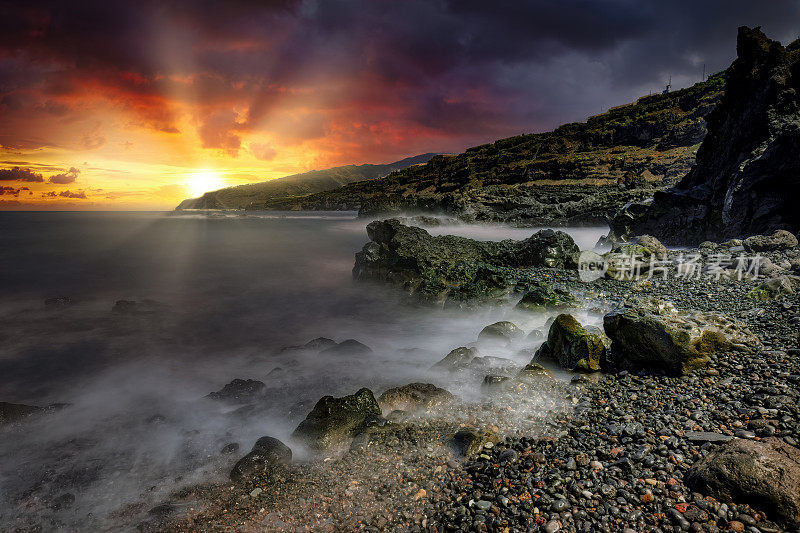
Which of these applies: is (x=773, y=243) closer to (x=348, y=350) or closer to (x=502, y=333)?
(x=502, y=333)

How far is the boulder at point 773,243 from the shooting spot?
48.5ft

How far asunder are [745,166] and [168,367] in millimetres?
28744

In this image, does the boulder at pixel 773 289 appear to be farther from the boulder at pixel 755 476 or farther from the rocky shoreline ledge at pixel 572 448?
the boulder at pixel 755 476

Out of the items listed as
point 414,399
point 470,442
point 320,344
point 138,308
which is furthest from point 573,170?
point 470,442

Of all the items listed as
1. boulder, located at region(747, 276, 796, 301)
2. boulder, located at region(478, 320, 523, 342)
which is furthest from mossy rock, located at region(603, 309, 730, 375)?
boulder, located at region(747, 276, 796, 301)

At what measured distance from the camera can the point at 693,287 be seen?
36.8 feet

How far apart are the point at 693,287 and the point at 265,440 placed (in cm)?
1306

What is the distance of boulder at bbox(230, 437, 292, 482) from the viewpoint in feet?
16.6

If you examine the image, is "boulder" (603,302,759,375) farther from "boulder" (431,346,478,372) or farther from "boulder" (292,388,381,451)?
"boulder" (292,388,381,451)

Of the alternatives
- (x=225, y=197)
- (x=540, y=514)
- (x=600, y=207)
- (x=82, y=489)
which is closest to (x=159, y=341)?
(x=82, y=489)

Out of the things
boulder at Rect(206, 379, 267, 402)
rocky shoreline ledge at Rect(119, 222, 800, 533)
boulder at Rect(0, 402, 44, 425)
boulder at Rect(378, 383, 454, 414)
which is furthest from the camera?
boulder at Rect(206, 379, 267, 402)

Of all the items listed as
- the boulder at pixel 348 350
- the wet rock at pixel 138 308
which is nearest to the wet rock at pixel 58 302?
the wet rock at pixel 138 308

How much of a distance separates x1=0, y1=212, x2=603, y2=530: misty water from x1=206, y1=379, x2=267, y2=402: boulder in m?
0.30

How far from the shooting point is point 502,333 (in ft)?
30.8
